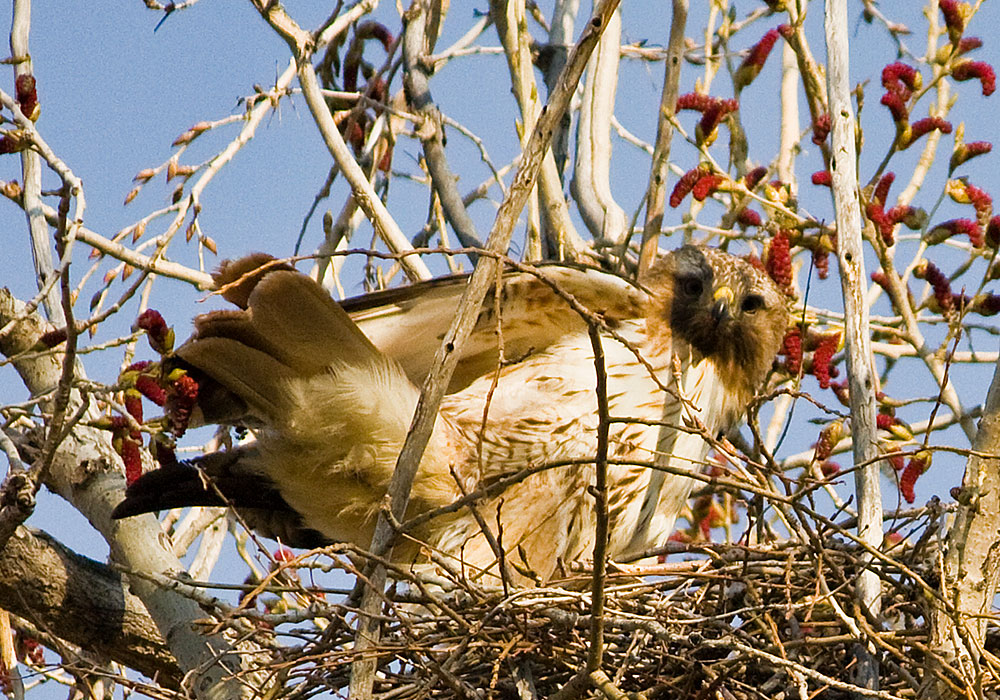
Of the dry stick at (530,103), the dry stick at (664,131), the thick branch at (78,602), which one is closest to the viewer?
the thick branch at (78,602)

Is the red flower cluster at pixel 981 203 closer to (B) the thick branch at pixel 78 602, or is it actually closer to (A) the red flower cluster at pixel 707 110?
(A) the red flower cluster at pixel 707 110

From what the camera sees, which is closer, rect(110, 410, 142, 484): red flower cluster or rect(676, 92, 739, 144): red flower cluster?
rect(110, 410, 142, 484): red flower cluster

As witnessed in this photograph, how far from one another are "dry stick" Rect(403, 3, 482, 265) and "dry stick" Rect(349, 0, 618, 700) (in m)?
1.78

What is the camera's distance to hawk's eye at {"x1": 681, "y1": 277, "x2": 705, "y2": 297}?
4562 mm

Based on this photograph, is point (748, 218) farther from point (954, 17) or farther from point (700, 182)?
point (954, 17)

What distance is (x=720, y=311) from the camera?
450cm

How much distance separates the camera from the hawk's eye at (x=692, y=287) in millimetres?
4562

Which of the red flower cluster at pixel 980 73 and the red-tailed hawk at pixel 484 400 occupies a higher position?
the red flower cluster at pixel 980 73

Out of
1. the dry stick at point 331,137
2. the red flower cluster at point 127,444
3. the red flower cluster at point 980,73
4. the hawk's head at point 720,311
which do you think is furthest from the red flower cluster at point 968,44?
the red flower cluster at point 127,444

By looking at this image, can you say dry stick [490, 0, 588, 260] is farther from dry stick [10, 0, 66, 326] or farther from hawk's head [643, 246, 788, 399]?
dry stick [10, 0, 66, 326]

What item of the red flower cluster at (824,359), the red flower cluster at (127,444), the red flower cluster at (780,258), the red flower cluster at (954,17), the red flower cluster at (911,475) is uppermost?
the red flower cluster at (954,17)

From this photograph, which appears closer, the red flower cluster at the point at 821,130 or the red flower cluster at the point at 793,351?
→ the red flower cluster at the point at 821,130

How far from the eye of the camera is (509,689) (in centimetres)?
360

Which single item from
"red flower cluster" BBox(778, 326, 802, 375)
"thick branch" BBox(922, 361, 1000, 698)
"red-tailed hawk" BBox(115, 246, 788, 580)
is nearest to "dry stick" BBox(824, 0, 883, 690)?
"thick branch" BBox(922, 361, 1000, 698)
